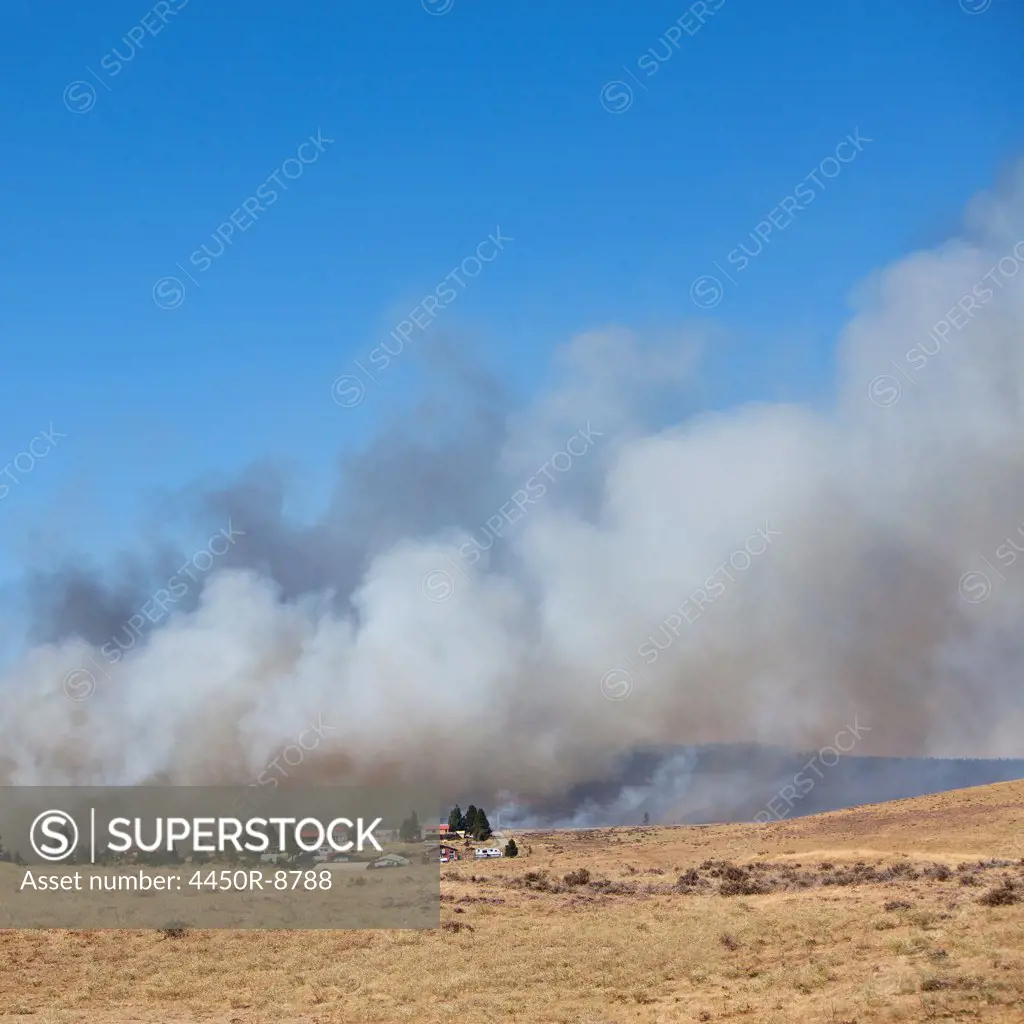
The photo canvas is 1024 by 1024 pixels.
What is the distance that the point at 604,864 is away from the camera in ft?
298

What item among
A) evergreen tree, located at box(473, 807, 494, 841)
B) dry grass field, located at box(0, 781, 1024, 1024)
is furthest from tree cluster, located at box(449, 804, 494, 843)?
dry grass field, located at box(0, 781, 1024, 1024)

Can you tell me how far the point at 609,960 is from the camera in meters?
43.4

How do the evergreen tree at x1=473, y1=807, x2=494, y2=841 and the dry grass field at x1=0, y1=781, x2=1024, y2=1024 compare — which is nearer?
the dry grass field at x1=0, y1=781, x2=1024, y2=1024

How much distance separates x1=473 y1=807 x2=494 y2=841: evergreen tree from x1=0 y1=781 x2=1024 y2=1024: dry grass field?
228 feet

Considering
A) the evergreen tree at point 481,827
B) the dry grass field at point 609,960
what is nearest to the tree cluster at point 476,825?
the evergreen tree at point 481,827

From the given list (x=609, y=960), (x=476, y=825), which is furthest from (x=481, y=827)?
(x=609, y=960)

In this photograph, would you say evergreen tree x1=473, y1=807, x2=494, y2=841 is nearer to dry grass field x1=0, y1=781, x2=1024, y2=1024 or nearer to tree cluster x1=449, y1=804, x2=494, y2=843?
tree cluster x1=449, y1=804, x2=494, y2=843

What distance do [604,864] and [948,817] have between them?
3216 centimetres

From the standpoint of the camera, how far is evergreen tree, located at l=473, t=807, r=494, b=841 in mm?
138875

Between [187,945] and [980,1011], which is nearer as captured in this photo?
[980,1011]

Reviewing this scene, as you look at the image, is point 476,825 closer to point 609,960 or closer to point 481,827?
point 481,827

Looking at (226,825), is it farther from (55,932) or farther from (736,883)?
(736,883)

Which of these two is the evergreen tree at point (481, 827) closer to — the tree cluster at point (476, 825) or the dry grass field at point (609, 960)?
the tree cluster at point (476, 825)

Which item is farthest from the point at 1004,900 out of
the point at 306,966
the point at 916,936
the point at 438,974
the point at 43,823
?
the point at 43,823
